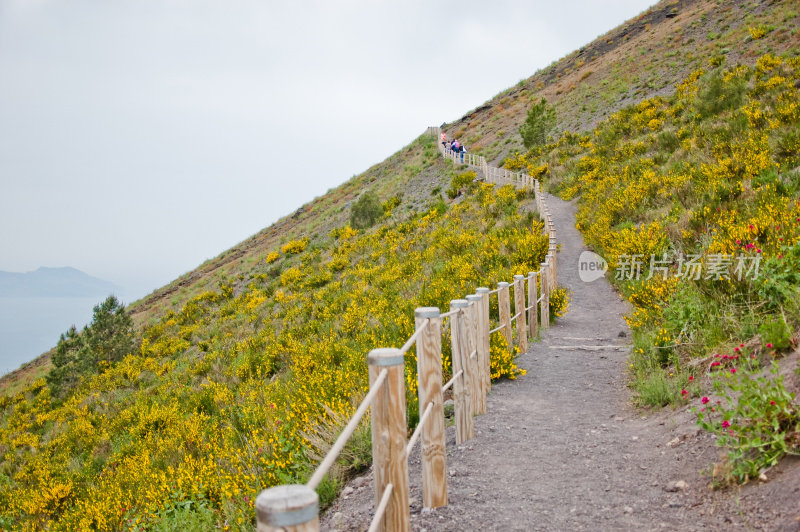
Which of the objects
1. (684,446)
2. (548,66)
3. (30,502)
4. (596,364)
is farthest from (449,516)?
(548,66)

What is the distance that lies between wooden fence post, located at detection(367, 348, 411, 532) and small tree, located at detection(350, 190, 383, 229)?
26372 mm

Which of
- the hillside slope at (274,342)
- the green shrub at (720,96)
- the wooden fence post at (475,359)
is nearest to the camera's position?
the wooden fence post at (475,359)

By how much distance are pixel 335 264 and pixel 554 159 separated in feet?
48.8

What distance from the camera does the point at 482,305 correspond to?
5.43m

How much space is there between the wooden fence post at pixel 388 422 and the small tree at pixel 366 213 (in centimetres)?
2637

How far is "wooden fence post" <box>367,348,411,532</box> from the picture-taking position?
2.38 metres

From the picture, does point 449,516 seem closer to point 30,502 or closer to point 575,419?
point 575,419

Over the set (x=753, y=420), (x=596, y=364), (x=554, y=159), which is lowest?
(x=596, y=364)

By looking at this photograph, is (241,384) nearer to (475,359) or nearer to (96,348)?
(475,359)

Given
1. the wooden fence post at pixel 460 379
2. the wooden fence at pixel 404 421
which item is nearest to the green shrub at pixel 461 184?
the wooden fence at pixel 404 421

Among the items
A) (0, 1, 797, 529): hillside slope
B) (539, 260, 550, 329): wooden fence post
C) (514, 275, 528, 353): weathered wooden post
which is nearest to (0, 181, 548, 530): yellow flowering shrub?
(0, 1, 797, 529): hillside slope

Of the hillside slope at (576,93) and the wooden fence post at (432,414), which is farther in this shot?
the hillside slope at (576,93)

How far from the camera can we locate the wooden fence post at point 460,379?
4.60m

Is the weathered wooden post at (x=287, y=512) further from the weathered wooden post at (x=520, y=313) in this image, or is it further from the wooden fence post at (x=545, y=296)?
the wooden fence post at (x=545, y=296)
